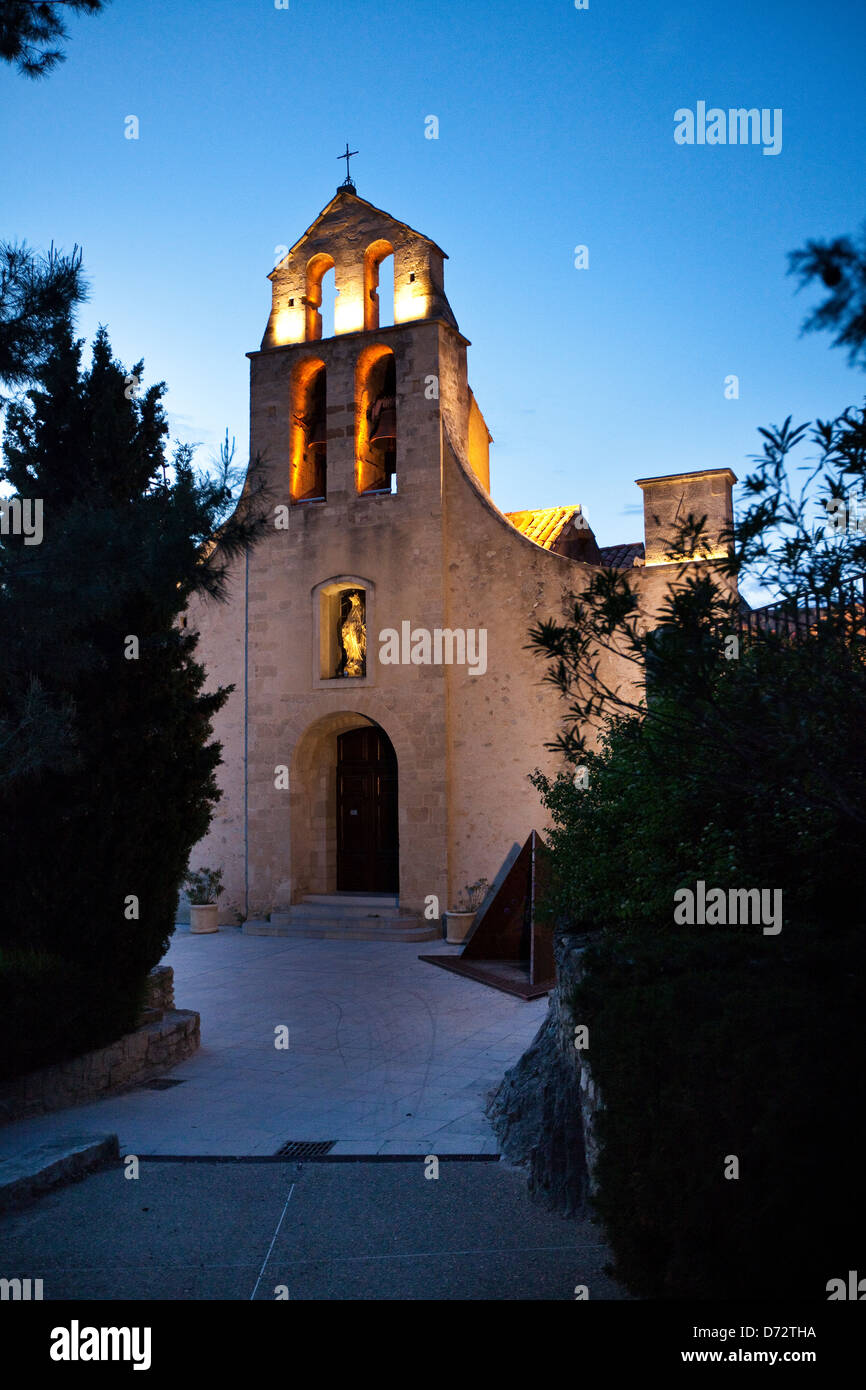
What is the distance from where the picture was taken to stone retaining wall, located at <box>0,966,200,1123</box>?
6.33 metres

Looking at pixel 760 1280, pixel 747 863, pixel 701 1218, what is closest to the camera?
pixel 760 1280

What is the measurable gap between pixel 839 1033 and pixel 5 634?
5.10 metres

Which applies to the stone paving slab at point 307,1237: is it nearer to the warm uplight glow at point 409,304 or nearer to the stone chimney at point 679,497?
the stone chimney at point 679,497

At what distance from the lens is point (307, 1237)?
4164 mm

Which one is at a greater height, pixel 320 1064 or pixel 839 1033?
pixel 839 1033

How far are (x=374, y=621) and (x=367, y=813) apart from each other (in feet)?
10.4

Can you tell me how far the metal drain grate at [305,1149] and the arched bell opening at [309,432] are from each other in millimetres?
11754

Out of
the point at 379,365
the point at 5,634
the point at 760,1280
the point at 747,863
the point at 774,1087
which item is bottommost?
the point at 760,1280

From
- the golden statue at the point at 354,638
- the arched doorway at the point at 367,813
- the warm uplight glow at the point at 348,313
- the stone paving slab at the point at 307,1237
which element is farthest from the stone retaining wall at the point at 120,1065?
the warm uplight glow at the point at 348,313

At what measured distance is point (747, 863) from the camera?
4379 mm

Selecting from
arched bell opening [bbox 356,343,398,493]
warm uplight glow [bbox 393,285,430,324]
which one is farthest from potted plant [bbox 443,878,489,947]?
warm uplight glow [bbox 393,285,430,324]

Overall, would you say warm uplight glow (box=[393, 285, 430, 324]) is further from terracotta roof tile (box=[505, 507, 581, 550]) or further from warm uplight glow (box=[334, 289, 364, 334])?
terracotta roof tile (box=[505, 507, 581, 550])
